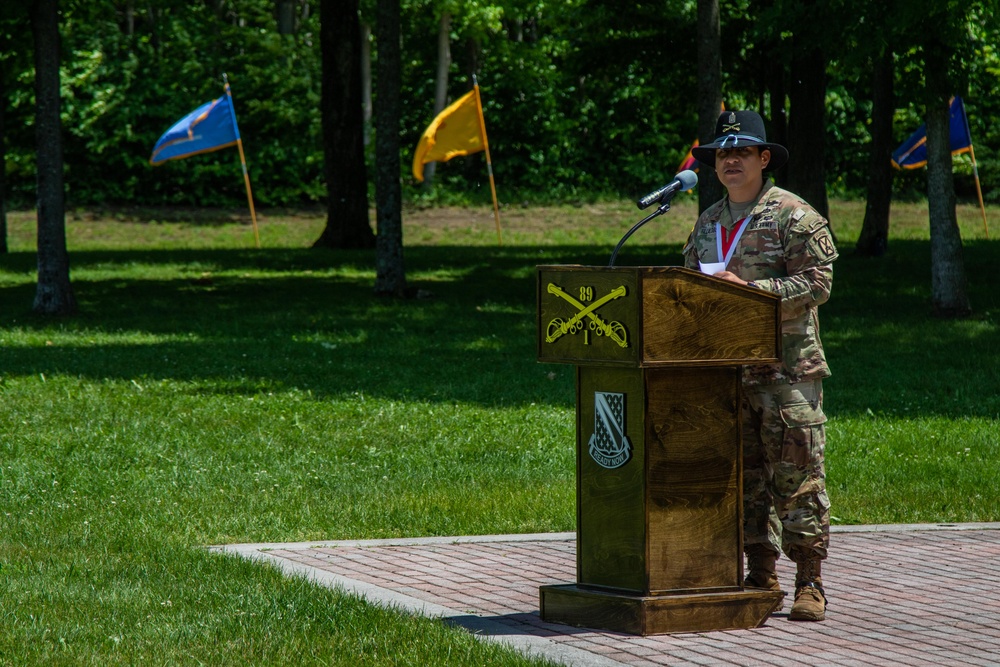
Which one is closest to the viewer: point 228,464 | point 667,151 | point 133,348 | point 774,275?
point 774,275

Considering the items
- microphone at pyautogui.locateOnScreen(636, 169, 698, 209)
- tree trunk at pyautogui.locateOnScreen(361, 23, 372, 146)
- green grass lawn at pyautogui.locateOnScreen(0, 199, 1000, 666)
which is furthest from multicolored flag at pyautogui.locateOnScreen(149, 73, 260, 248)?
microphone at pyautogui.locateOnScreen(636, 169, 698, 209)

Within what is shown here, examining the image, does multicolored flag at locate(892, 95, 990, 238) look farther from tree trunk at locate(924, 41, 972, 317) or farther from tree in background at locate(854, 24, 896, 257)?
tree trunk at locate(924, 41, 972, 317)

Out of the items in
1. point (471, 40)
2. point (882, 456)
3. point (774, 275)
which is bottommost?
point (882, 456)

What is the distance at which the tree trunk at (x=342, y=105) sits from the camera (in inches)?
1088

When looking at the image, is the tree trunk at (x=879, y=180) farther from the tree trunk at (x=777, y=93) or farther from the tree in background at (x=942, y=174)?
the tree in background at (x=942, y=174)

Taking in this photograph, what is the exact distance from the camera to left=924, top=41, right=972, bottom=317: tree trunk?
16.9 meters

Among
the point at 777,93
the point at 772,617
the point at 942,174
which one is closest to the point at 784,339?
the point at 772,617

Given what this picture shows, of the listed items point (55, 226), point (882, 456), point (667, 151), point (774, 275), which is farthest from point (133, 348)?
point (667, 151)

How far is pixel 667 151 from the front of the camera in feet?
147

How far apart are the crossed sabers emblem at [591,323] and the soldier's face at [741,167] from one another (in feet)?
2.83

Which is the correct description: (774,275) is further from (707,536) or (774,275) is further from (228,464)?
(228,464)

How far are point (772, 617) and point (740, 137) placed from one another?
1977mm

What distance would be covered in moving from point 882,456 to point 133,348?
29.1ft

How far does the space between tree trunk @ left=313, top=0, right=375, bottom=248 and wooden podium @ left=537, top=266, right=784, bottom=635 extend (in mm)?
22674
